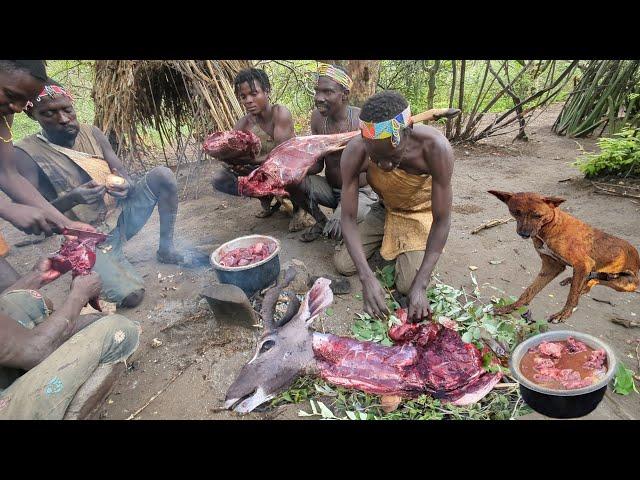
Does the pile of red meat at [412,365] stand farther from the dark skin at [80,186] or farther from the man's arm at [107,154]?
the man's arm at [107,154]

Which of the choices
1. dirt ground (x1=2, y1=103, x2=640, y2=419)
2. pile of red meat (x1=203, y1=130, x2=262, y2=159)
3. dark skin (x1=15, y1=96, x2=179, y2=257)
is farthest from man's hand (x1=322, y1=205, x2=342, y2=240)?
dark skin (x1=15, y1=96, x2=179, y2=257)

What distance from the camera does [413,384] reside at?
6.74 ft

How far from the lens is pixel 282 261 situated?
11.6 ft

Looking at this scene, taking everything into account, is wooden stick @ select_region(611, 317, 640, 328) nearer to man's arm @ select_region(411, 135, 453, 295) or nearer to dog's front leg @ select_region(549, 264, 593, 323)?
dog's front leg @ select_region(549, 264, 593, 323)

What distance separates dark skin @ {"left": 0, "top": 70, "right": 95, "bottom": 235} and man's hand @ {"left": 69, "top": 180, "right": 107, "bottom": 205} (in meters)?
0.25

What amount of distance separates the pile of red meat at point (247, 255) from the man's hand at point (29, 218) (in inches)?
45.4

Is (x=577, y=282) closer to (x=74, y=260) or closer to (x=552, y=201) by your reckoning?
(x=552, y=201)

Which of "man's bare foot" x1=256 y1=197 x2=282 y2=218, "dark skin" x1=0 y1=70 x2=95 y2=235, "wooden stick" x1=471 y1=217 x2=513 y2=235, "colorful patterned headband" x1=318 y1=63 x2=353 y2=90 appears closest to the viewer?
"dark skin" x1=0 y1=70 x2=95 y2=235

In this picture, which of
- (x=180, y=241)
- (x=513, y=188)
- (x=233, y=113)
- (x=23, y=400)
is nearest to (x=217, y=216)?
(x=180, y=241)

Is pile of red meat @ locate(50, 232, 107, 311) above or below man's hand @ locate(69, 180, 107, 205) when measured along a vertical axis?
below

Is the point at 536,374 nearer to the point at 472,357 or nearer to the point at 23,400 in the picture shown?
the point at 472,357

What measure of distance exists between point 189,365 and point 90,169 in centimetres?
209

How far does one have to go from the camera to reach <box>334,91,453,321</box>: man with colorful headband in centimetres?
229

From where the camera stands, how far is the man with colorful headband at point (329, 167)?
3557 millimetres
